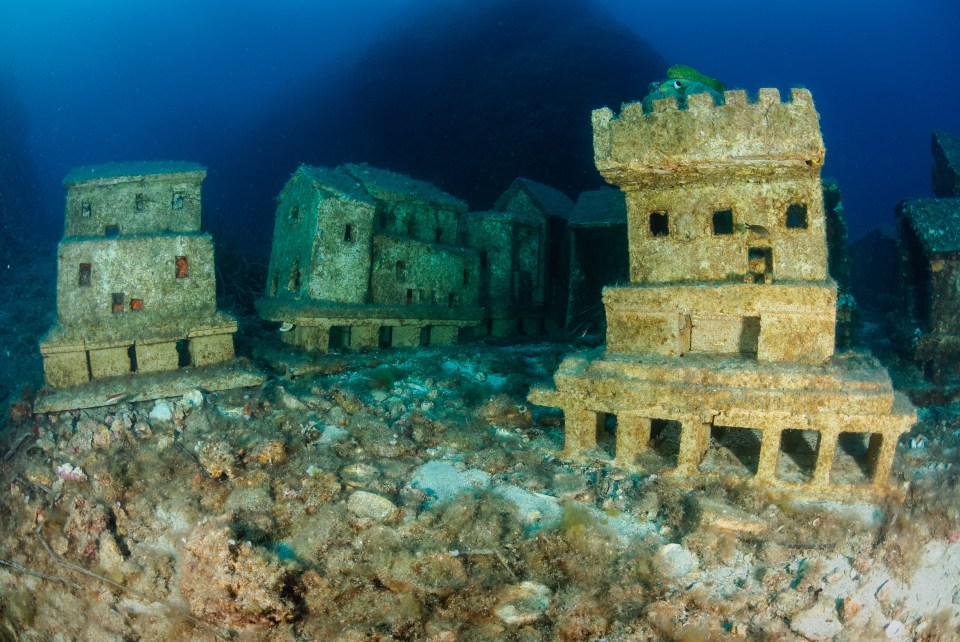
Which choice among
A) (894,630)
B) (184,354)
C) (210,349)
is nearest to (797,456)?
(894,630)

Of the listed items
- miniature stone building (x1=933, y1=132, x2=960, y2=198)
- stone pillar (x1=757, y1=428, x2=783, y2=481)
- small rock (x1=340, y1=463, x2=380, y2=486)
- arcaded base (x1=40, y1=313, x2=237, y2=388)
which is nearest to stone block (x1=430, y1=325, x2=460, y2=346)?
arcaded base (x1=40, y1=313, x2=237, y2=388)

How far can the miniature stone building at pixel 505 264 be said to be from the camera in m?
20.2

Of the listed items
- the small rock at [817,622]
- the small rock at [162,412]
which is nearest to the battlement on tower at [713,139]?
the small rock at [817,622]

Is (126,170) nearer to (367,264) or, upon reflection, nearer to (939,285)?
(367,264)

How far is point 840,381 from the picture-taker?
9156mm

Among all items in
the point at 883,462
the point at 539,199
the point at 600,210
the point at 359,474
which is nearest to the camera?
the point at 883,462

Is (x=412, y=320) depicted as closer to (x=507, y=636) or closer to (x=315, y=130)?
(x=507, y=636)

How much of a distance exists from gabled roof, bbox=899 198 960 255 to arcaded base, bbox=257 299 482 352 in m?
11.4

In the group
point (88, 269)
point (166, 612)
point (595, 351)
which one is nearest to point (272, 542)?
point (166, 612)

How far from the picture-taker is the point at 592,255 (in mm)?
21047

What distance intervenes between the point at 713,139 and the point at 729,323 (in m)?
3.21

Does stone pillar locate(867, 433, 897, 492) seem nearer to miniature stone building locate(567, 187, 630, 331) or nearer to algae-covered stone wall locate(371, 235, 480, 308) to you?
miniature stone building locate(567, 187, 630, 331)

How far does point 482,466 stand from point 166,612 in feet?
17.0

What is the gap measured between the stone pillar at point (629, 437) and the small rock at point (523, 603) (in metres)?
3.10
